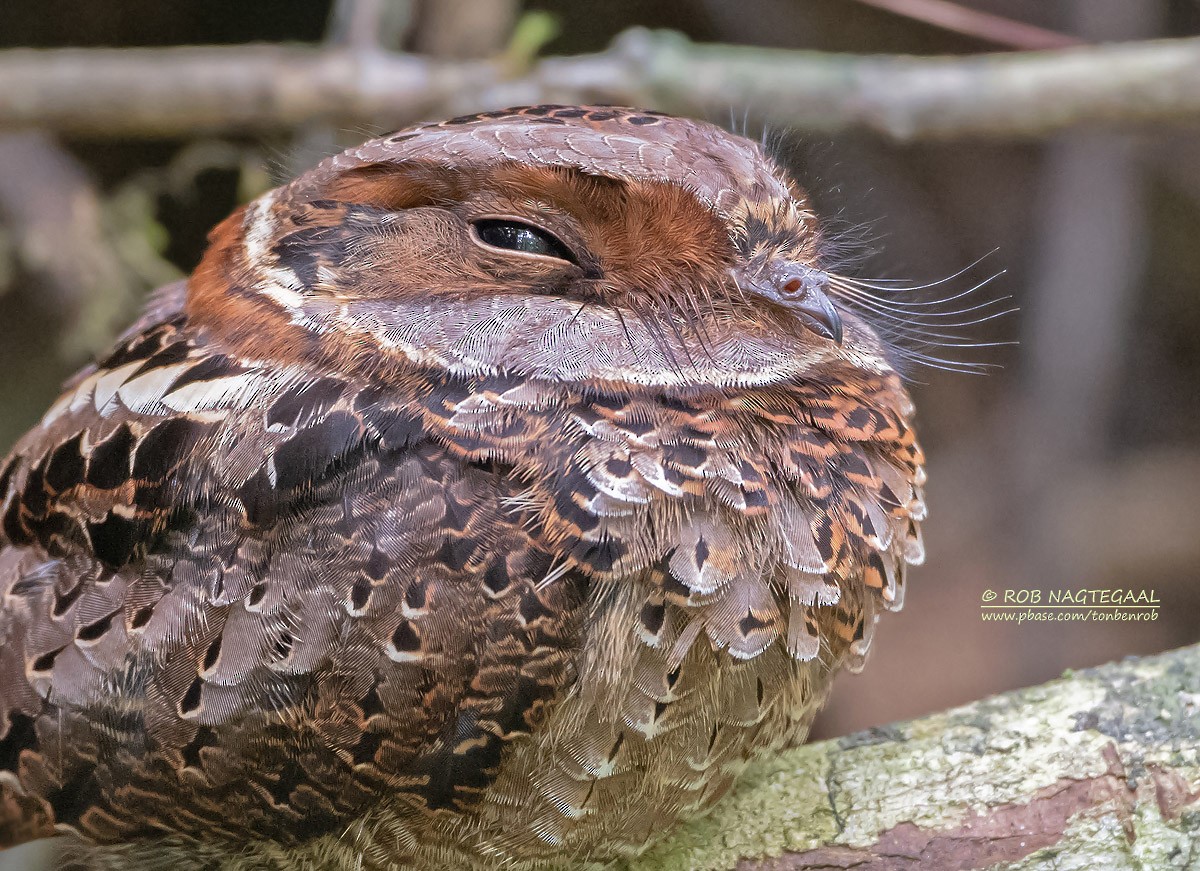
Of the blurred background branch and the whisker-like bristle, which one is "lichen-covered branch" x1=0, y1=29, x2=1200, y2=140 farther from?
the whisker-like bristle

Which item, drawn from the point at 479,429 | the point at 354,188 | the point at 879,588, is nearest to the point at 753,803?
the point at 879,588

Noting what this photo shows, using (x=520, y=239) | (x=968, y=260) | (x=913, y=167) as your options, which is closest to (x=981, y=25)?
(x=913, y=167)

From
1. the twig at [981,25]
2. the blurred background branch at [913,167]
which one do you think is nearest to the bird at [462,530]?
the blurred background branch at [913,167]

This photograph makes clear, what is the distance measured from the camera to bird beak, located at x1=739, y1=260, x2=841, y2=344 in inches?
63.5

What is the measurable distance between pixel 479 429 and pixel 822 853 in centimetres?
88

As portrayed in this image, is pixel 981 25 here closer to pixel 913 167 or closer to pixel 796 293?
pixel 913 167

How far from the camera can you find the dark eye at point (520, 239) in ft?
5.08

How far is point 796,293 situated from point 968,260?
1.44m

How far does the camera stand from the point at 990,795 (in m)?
1.67

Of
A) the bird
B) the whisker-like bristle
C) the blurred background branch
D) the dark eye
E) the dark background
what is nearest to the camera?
the bird

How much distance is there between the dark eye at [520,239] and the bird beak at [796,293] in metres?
0.29

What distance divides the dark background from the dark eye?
1580 mm

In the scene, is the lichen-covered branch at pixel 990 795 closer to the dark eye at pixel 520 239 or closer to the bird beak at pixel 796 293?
the bird beak at pixel 796 293

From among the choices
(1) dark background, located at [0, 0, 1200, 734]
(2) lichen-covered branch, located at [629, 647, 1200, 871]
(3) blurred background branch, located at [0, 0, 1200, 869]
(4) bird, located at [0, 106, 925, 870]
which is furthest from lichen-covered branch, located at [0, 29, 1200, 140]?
(2) lichen-covered branch, located at [629, 647, 1200, 871]
